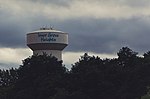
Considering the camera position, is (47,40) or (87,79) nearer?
(87,79)

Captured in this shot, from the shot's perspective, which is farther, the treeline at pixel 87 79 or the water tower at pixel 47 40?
the water tower at pixel 47 40

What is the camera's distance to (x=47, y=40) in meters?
131

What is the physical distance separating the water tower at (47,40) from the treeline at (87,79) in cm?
990

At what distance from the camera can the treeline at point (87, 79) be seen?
100m

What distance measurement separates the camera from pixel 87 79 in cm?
10275

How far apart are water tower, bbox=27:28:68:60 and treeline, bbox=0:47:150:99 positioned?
990cm

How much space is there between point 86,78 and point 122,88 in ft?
23.5

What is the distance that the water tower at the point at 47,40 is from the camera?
131000 millimetres

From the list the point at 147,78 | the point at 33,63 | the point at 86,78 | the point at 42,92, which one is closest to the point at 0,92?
the point at 33,63

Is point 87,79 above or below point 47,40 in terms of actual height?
below

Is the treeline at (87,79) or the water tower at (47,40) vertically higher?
the water tower at (47,40)

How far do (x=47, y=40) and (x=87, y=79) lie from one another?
30.4m

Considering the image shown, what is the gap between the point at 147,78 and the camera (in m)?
102

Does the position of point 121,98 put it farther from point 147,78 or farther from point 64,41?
point 64,41
